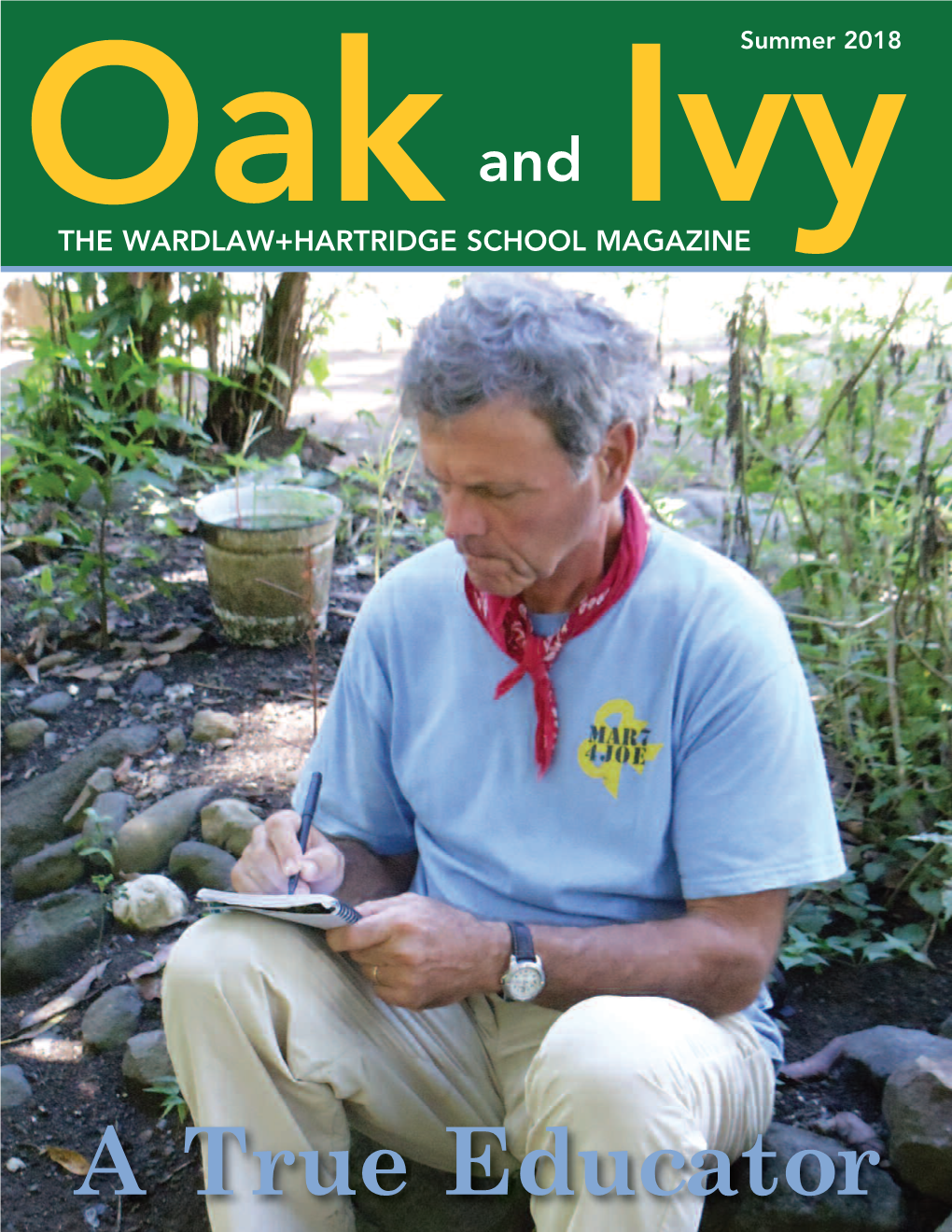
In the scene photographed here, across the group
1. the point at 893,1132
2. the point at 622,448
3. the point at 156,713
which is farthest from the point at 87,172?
the point at 893,1132

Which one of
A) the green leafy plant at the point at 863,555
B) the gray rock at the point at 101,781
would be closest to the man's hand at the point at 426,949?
the green leafy plant at the point at 863,555

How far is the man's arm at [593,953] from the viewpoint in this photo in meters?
1.78

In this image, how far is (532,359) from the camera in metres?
1.76

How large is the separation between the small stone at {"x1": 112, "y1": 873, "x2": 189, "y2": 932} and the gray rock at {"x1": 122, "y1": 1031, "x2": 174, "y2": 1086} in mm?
362

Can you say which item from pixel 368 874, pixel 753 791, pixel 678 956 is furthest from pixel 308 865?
pixel 753 791

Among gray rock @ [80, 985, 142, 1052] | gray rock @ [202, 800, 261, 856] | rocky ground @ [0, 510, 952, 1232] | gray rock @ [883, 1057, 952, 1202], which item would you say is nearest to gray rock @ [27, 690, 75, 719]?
rocky ground @ [0, 510, 952, 1232]

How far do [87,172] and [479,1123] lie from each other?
187 cm

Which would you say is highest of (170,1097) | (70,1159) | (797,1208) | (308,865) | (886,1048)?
(308,865)

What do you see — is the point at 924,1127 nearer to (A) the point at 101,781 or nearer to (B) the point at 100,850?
(B) the point at 100,850

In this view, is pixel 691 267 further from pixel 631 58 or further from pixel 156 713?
pixel 156 713

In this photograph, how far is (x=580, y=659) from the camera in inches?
76.7

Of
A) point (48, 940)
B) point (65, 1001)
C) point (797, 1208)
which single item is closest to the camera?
point (797, 1208)

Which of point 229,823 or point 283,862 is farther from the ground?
point 283,862

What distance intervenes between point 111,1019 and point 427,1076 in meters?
1.03
